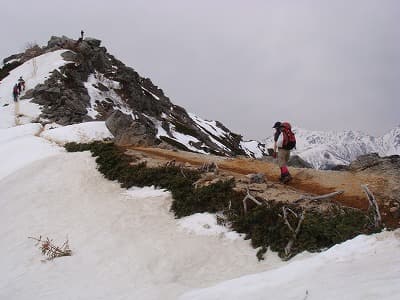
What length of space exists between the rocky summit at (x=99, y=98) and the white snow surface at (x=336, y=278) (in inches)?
782

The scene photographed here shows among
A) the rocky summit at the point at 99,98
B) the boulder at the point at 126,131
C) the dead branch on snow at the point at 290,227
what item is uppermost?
the rocky summit at the point at 99,98

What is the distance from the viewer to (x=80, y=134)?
90.5 ft

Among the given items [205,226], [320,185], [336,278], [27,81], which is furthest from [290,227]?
[27,81]

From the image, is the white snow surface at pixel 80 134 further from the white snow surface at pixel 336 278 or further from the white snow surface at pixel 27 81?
the white snow surface at pixel 336 278

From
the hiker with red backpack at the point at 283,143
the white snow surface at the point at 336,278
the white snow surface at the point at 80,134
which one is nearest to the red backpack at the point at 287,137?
the hiker with red backpack at the point at 283,143

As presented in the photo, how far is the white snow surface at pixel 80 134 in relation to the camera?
27.0 metres

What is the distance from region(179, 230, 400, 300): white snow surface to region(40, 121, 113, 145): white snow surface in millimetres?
19370

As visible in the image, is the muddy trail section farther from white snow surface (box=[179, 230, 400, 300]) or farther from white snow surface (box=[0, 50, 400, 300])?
white snow surface (box=[179, 230, 400, 300])

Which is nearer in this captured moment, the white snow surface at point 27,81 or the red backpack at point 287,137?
the red backpack at point 287,137

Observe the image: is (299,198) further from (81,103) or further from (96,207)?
(81,103)

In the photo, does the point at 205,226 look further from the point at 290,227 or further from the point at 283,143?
the point at 283,143

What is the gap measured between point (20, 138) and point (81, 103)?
2256cm

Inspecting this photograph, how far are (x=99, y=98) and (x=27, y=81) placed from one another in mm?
8908

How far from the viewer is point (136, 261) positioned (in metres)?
11.4
